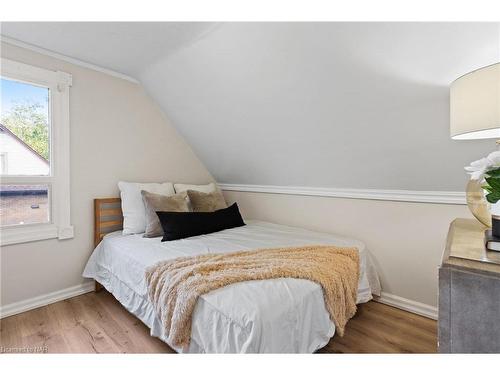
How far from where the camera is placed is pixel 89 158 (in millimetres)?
2428

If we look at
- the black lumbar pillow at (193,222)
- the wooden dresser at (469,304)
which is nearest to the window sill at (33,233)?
the black lumbar pillow at (193,222)

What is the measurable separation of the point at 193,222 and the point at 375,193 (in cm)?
165

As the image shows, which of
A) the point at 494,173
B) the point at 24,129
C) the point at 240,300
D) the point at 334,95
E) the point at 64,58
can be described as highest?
the point at 64,58

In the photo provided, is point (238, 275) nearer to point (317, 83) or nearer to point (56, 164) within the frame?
point (317, 83)

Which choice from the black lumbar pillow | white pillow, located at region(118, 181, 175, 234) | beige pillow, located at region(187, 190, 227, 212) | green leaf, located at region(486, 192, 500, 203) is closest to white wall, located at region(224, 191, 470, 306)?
the black lumbar pillow

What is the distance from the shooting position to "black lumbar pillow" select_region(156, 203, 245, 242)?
2195 mm

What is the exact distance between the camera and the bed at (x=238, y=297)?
3.67ft

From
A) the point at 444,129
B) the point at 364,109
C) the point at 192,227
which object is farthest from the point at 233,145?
the point at 444,129

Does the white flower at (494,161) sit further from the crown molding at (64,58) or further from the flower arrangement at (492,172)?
the crown molding at (64,58)

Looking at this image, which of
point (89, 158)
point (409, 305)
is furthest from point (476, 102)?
point (89, 158)

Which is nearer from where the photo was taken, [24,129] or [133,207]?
[24,129]

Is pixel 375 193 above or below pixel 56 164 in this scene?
below

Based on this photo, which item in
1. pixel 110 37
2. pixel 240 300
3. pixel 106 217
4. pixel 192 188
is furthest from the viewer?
pixel 192 188

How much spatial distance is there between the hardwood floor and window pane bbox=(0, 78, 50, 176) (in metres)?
1.15
